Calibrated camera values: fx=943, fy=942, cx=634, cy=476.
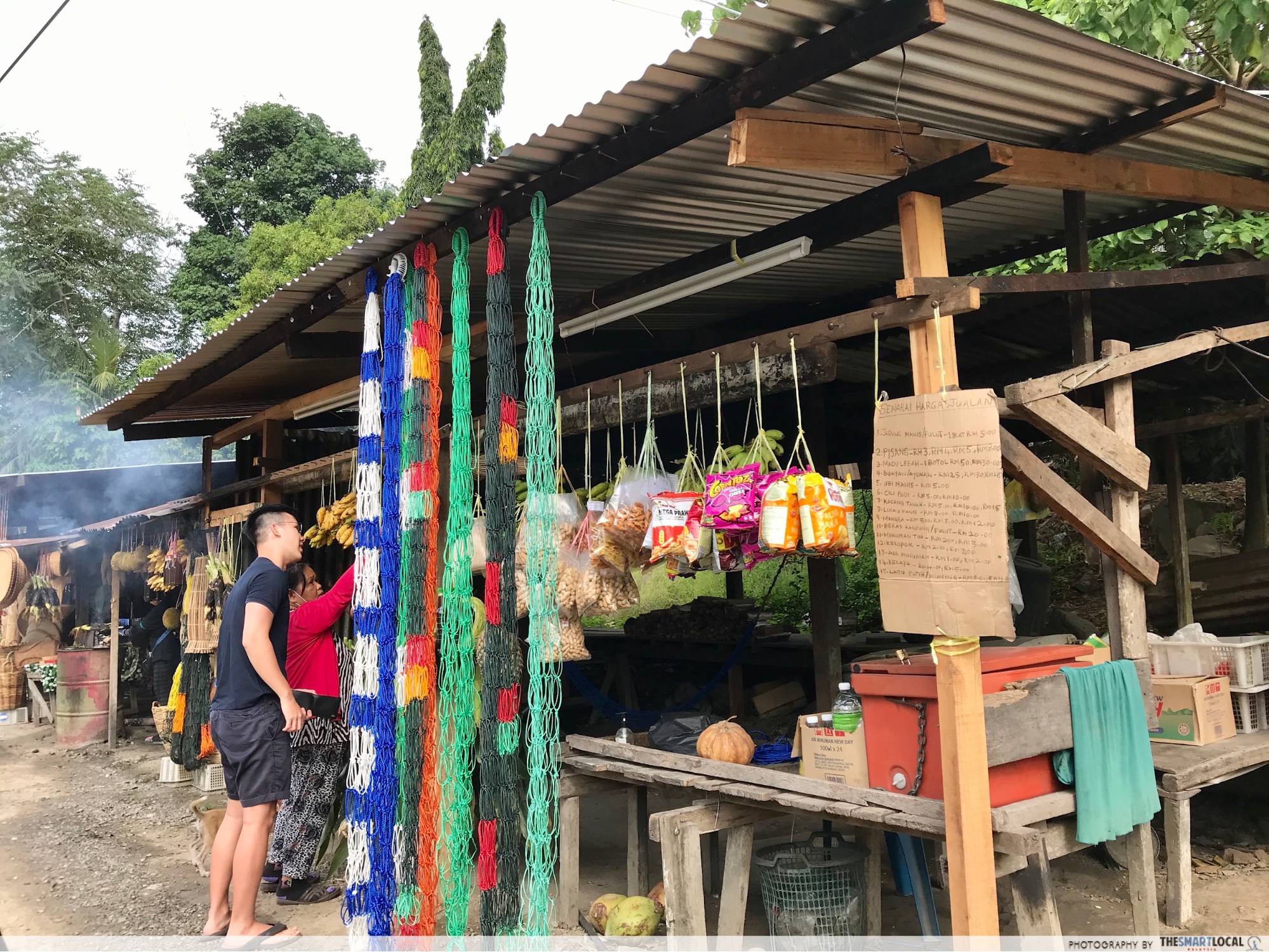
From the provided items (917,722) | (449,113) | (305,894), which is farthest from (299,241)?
(917,722)

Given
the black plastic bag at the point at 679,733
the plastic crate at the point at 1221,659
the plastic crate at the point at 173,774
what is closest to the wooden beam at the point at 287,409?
the black plastic bag at the point at 679,733

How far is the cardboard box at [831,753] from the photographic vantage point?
3.94m

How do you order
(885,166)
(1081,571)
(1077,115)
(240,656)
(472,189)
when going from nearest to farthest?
(885,166) < (1077,115) < (472,189) < (240,656) < (1081,571)

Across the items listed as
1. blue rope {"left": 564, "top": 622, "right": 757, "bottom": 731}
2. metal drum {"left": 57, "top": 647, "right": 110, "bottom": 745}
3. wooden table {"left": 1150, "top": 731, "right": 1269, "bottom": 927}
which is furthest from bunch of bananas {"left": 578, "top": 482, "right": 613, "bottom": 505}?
metal drum {"left": 57, "top": 647, "right": 110, "bottom": 745}

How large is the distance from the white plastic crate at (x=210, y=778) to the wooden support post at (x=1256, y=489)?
8.75 m

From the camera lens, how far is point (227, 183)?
92.4 feet

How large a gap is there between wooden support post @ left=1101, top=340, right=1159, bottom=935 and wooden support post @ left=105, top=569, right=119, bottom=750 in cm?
1053

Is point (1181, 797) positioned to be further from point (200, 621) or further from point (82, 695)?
point (82, 695)

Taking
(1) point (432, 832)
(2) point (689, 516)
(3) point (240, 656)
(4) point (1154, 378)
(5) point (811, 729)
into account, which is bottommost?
(1) point (432, 832)

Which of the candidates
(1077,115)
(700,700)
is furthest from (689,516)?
(700,700)

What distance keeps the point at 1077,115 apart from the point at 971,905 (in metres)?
2.95

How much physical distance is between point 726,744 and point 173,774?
22.2 ft

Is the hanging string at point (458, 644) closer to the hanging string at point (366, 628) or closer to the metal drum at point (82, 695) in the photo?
the hanging string at point (366, 628)

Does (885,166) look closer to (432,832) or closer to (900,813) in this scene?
(900,813)
